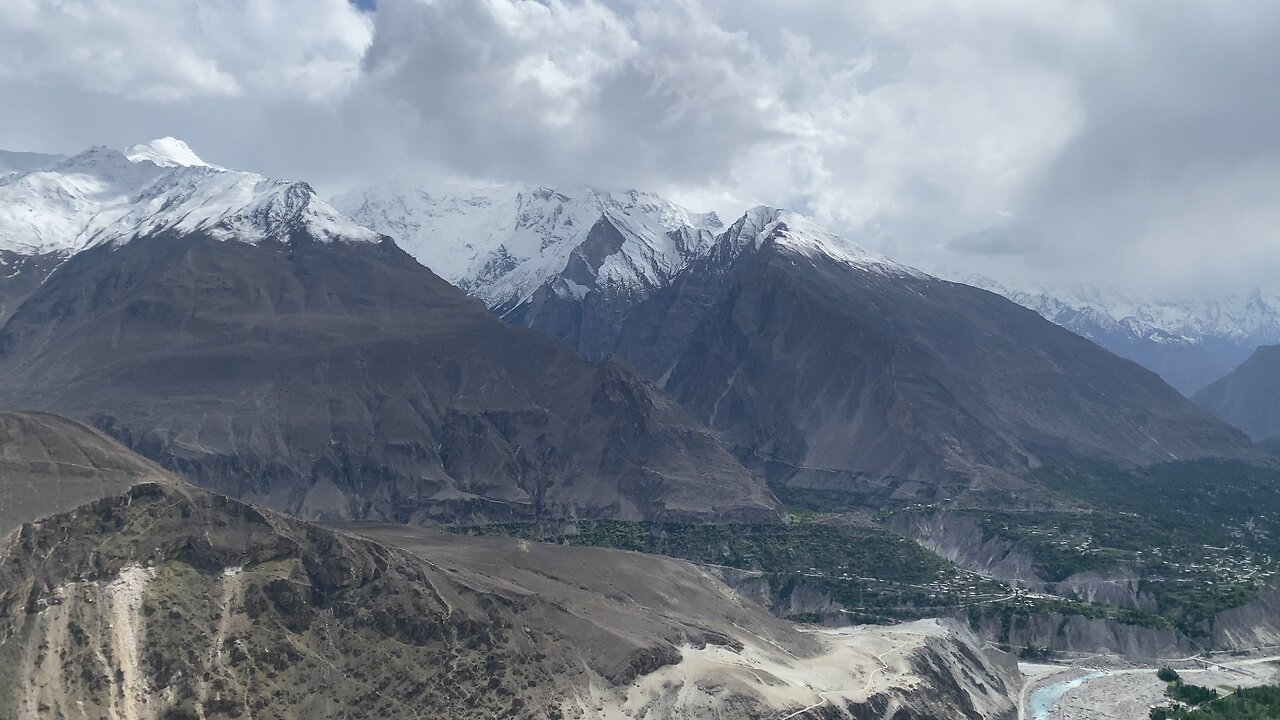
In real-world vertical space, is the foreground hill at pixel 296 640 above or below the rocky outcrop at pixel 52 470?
below

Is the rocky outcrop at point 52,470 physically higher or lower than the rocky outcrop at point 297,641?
higher

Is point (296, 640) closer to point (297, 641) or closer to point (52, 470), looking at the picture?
point (297, 641)

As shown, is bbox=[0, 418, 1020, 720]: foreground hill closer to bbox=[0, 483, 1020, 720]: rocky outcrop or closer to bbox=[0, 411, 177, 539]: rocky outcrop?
bbox=[0, 483, 1020, 720]: rocky outcrop

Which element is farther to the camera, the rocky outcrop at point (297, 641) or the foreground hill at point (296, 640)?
the foreground hill at point (296, 640)

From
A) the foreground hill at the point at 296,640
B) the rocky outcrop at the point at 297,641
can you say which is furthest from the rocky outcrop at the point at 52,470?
the rocky outcrop at the point at 297,641

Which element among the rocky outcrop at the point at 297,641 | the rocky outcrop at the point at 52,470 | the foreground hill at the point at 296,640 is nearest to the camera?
the rocky outcrop at the point at 297,641

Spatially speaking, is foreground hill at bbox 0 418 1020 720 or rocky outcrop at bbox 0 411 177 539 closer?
foreground hill at bbox 0 418 1020 720

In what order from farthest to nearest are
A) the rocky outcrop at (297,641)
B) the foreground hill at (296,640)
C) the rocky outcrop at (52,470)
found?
1. the rocky outcrop at (52,470)
2. the foreground hill at (296,640)
3. the rocky outcrop at (297,641)

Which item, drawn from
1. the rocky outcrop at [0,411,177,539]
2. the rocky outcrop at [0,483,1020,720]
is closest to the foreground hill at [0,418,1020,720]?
the rocky outcrop at [0,483,1020,720]

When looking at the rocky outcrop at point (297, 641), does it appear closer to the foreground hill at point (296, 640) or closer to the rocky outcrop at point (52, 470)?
the foreground hill at point (296, 640)
